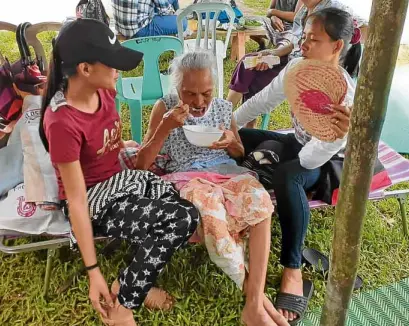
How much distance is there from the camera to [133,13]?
4.17m

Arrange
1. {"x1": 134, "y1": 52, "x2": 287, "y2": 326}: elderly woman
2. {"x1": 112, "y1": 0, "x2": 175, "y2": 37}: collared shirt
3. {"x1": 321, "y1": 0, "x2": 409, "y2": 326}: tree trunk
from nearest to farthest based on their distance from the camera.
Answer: {"x1": 321, "y1": 0, "x2": 409, "y2": 326}: tree trunk → {"x1": 134, "y1": 52, "x2": 287, "y2": 326}: elderly woman → {"x1": 112, "y1": 0, "x2": 175, "y2": 37}: collared shirt

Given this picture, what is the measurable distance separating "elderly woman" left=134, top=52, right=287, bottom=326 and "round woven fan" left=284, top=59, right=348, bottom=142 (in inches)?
14.3

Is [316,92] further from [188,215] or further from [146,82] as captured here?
[146,82]

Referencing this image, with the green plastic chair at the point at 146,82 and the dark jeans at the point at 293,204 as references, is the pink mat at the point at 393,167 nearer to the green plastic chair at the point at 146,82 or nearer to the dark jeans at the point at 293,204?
the dark jeans at the point at 293,204

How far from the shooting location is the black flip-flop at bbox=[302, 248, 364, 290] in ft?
8.25

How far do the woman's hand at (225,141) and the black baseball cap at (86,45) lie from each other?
608 millimetres

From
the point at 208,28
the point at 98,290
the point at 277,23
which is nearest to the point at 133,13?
the point at 208,28

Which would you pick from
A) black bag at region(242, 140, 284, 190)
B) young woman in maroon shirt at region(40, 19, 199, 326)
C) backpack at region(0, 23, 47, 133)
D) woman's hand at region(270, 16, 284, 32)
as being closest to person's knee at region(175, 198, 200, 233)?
young woman in maroon shirt at region(40, 19, 199, 326)

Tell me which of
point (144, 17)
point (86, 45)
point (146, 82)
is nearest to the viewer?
point (86, 45)

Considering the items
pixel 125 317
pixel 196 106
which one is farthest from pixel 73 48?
pixel 125 317

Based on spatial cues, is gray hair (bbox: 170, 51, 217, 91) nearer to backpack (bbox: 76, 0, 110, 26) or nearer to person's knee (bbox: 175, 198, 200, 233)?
person's knee (bbox: 175, 198, 200, 233)

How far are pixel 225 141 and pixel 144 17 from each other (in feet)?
7.93

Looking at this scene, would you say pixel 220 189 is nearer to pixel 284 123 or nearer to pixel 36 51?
pixel 36 51

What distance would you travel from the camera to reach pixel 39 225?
2.22m
